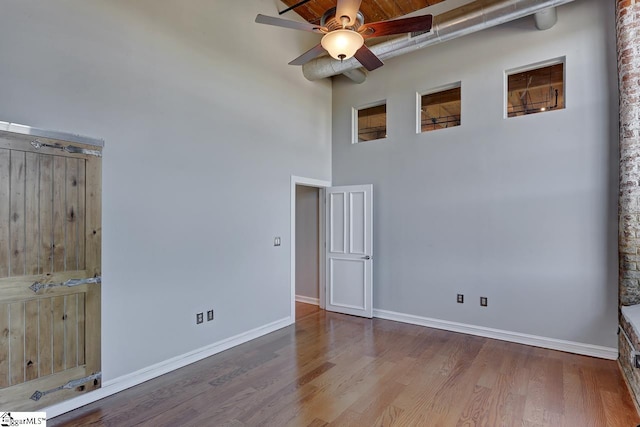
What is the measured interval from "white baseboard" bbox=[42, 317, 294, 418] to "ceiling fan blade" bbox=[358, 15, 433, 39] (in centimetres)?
342

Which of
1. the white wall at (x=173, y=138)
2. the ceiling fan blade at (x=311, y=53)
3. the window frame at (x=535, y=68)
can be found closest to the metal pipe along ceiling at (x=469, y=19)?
the window frame at (x=535, y=68)

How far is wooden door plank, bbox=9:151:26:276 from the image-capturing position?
2.20m

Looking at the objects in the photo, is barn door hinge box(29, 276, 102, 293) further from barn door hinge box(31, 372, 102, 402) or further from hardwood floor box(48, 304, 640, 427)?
hardwood floor box(48, 304, 640, 427)

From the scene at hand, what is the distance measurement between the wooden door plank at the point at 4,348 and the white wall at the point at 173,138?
0.64m

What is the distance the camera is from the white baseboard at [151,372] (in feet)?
8.24

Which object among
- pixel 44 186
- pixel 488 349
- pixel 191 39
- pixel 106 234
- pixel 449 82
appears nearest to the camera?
pixel 44 186

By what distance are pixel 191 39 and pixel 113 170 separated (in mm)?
1619

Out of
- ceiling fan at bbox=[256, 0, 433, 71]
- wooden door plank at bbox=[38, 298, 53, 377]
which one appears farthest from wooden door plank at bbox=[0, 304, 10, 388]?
ceiling fan at bbox=[256, 0, 433, 71]

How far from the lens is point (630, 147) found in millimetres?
3127

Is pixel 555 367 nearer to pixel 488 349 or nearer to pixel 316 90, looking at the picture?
pixel 488 349

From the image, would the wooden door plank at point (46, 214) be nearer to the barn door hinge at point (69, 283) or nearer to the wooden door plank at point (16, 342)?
the barn door hinge at point (69, 283)

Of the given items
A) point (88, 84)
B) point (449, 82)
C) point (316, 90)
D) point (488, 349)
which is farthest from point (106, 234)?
point (449, 82)

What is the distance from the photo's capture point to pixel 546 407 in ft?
8.45

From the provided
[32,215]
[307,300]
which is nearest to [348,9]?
[32,215]
